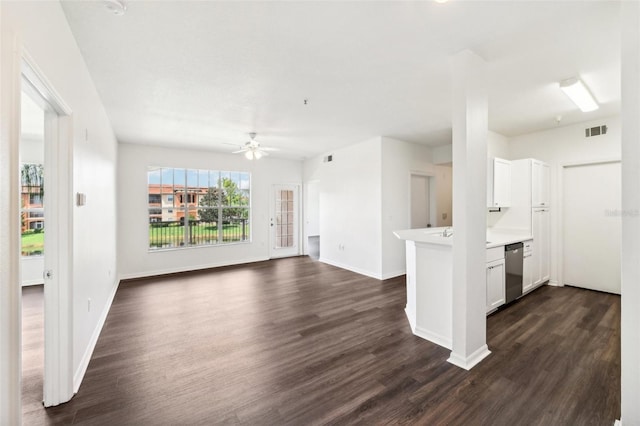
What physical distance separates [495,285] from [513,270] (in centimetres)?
59

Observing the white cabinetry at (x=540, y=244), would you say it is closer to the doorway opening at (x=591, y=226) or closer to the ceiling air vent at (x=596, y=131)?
the doorway opening at (x=591, y=226)

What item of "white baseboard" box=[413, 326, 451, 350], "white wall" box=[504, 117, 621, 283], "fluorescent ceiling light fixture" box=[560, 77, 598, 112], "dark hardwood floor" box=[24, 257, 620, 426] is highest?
"fluorescent ceiling light fixture" box=[560, 77, 598, 112]

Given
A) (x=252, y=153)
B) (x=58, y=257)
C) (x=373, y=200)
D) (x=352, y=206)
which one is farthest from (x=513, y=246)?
(x=58, y=257)

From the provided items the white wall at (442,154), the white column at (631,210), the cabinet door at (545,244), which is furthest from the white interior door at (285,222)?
the white column at (631,210)

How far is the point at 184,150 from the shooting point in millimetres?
6008

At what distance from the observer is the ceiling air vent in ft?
13.5

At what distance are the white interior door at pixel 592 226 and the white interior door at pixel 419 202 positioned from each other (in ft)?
7.95

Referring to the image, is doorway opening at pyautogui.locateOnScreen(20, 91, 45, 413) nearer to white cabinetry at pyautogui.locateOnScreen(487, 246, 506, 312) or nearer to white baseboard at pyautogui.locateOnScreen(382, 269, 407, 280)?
white baseboard at pyautogui.locateOnScreen(382, 269, 407, 280)

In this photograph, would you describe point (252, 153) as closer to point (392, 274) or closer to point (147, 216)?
point (147, 216)

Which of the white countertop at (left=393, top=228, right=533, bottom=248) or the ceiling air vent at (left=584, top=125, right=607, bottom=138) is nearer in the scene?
the white countertop at (left=393, top=228, right=533, bottom=248)

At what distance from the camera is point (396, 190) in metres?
5.36

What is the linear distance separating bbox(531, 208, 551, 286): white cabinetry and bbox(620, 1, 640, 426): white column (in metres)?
3.24

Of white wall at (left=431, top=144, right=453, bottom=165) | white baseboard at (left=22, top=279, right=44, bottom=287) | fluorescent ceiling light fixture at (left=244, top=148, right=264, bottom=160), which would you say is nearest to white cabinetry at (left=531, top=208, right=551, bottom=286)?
white wall at (left=431, top=144, right=453, bottom=165)

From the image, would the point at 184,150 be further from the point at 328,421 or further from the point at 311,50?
the point at 328,421
